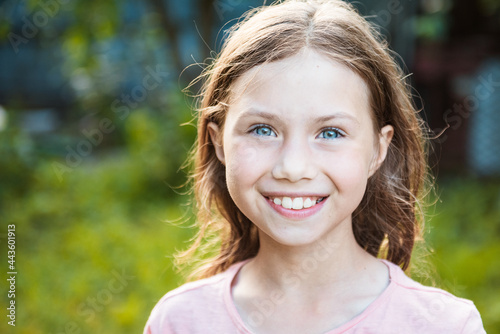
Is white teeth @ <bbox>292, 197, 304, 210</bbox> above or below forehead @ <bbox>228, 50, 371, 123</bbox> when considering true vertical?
below

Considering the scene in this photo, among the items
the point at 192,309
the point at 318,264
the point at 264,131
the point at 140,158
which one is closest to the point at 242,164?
the point at 264,131

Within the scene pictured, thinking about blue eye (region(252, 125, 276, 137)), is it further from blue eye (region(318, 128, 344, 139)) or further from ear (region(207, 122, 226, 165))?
ear (region(207, 122, 226, 165))

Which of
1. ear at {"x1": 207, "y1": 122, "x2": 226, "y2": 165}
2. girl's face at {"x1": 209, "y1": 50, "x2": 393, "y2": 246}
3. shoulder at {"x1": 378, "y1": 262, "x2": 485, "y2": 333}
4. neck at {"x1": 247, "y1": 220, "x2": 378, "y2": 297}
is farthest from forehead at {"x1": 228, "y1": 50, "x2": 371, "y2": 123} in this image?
shoulder at {"x1": 378, "y1": 262, "x2": 485, "y2": 333}

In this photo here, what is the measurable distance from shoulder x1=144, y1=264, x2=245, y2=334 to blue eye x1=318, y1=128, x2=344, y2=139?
0.59m

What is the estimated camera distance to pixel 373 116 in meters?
1.80

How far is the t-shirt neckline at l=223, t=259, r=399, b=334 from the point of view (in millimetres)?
1692

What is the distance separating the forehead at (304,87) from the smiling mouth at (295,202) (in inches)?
9.1

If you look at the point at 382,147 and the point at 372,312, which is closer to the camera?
the point at 372,312

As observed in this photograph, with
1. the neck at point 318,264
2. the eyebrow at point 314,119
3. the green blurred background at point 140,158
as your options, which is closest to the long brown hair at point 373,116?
the eyebrow at point 314,119

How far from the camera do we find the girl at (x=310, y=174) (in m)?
1.65

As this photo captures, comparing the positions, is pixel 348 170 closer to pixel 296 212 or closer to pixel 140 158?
pixel 296 212

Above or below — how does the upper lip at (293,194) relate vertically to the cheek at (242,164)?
below

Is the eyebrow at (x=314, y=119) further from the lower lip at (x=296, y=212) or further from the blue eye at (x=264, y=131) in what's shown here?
the lower lip at (x=296, y=212)

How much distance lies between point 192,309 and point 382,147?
0.77 metres
